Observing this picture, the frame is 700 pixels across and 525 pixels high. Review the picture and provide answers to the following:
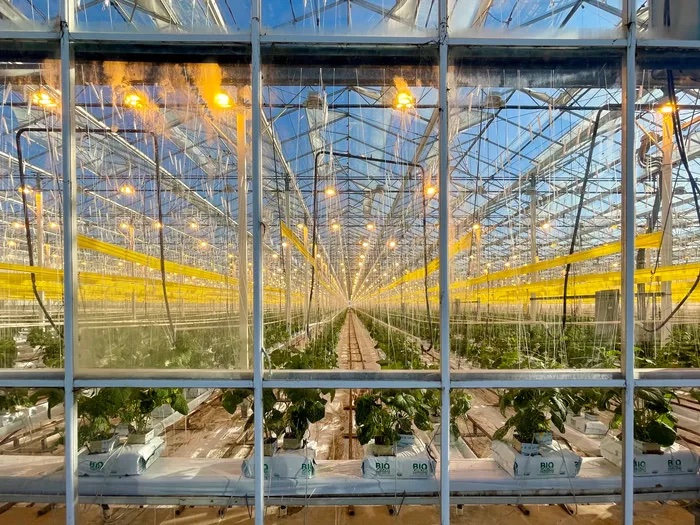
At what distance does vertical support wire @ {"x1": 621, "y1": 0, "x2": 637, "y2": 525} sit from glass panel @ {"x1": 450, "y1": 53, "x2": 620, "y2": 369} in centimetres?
15

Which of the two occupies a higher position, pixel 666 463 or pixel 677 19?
pixel 677 19

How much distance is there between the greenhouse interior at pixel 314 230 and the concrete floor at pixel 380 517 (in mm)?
18

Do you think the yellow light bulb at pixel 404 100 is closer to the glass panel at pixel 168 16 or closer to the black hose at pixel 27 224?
the glass panel at pixel 168 16

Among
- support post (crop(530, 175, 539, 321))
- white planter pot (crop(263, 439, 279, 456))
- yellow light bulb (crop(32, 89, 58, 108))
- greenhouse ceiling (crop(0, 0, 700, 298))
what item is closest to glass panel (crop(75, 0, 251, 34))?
greenhouse ceiling (crop(0, 0, 700, 298))

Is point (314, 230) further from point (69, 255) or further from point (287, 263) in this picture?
point (287, 263)

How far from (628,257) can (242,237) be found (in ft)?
6.79

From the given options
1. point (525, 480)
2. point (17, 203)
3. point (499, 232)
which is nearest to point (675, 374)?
point (525, 480)

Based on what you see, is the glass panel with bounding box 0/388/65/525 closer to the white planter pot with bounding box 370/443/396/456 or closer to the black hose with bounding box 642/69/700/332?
the white planter pot with bounding box 370/443/396/456

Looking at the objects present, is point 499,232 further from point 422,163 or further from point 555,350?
point 422,163

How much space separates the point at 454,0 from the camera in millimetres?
1947

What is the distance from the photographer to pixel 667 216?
241 cm

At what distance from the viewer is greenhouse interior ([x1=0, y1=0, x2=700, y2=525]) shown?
193 centimetres

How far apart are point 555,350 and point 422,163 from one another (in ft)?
5.11

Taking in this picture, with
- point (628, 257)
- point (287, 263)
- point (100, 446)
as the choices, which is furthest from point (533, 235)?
point (100, 446)
